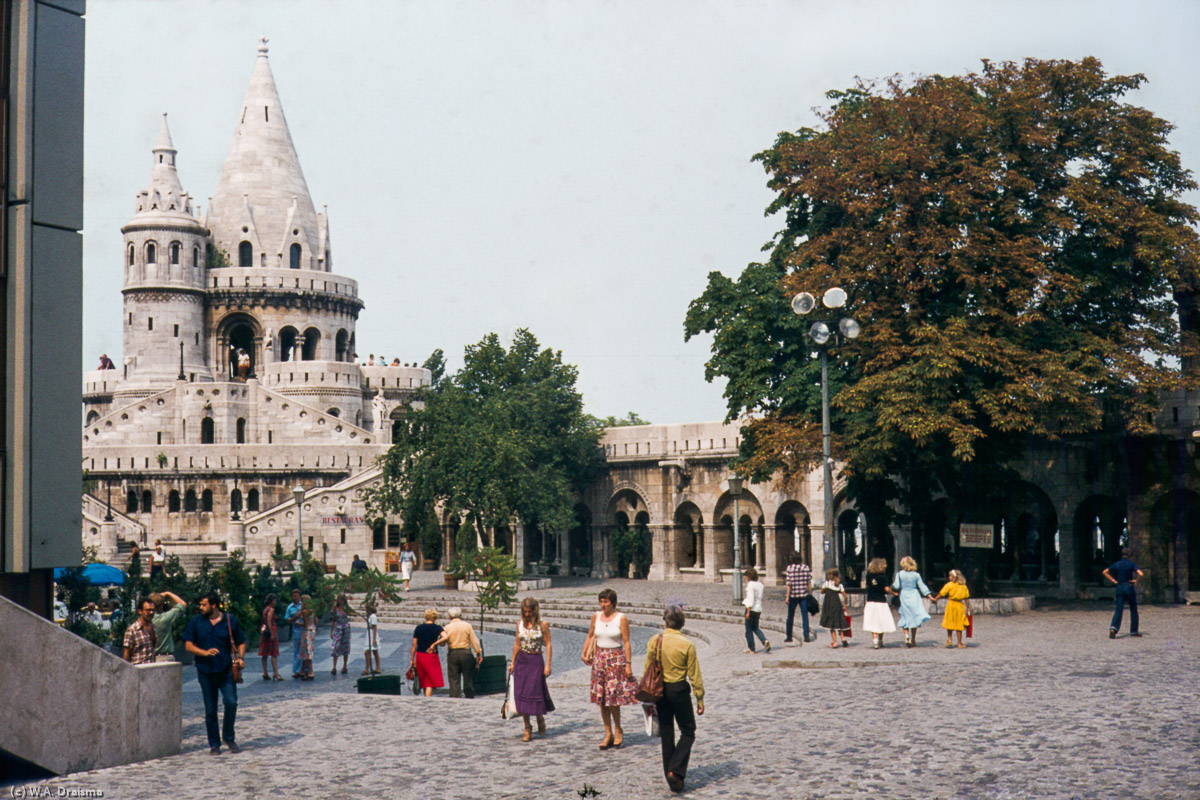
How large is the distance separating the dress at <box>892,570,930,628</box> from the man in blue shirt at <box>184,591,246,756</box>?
1025cm

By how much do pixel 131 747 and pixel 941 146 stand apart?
736 inches

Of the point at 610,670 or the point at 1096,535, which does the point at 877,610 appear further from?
the point at 1096,535

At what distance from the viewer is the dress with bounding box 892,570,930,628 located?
754 inches

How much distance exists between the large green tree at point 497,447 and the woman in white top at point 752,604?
17819 mm

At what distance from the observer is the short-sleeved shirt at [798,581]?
2041 cm

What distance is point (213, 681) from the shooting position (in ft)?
40.3

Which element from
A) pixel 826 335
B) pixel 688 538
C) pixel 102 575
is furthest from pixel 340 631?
pixel 688 538

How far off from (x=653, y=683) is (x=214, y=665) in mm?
4410

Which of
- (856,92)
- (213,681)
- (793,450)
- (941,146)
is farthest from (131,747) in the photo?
(856,92)

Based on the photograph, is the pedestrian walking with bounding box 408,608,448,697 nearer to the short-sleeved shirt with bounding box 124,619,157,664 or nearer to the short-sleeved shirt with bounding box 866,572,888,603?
the short-sleeved shirt with bounding box 124,619,157,664

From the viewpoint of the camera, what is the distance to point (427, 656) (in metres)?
16.5

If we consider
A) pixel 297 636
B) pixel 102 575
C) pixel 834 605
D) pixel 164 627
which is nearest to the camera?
pixel 164 627

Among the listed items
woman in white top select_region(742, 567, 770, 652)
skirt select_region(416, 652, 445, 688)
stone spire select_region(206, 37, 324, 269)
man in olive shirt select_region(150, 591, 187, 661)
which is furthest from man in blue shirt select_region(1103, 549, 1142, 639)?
stone spire select_region(206, 37, 324, 269)

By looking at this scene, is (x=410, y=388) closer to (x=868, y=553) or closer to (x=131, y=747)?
(x=868, y=553)
